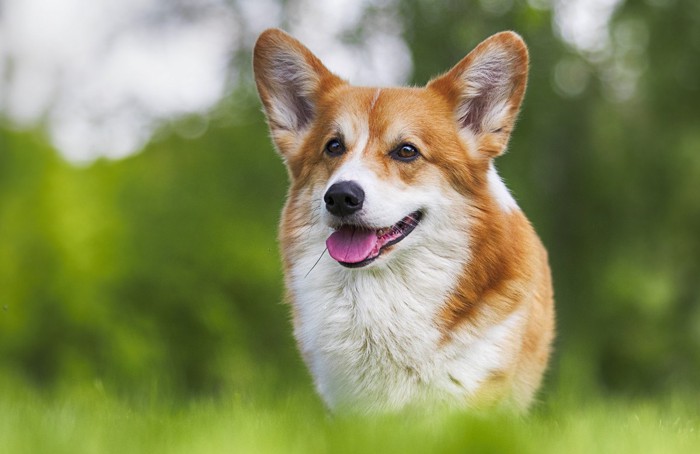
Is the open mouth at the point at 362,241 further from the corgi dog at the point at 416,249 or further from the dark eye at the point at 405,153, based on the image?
the dark eye at the point at 405,153

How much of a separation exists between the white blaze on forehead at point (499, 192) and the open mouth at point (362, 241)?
0.42 m

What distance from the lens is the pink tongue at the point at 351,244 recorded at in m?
3.81

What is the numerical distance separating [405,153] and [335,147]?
12.3 inches

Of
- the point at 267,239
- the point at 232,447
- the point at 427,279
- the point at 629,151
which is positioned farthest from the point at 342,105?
the point at 267,239

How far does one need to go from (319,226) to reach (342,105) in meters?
0.55

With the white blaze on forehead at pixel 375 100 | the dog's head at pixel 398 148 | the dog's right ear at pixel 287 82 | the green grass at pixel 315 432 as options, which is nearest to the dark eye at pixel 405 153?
the dog's head at pixel 398 148

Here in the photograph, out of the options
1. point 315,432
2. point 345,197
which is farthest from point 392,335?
point 315,432

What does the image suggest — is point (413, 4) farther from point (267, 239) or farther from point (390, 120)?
point (390, 120)

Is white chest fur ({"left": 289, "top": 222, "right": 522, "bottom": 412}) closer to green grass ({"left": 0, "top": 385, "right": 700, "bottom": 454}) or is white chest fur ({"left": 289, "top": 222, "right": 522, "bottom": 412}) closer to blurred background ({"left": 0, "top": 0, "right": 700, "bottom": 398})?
green grass ({"left": 0, "top": 385, "right": 700, "bottom": 454})

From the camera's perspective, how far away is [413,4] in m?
9.80

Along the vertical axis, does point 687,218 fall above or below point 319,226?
below

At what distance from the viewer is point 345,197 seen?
3.67m

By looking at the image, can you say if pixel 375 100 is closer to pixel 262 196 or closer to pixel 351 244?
pixel 351 244

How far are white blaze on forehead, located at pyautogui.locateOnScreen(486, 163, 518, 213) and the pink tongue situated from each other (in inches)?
25.0
